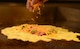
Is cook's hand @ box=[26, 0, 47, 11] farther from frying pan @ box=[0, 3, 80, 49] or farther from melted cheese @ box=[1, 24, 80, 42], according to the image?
frying pan @ box=[0, 3, 80, 49]

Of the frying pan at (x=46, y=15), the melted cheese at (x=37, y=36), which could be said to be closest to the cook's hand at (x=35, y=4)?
the melted cheese at (x=37, y=36)

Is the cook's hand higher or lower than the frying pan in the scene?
higher

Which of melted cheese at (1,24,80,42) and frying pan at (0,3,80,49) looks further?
frying pan at (0,3,80,49)

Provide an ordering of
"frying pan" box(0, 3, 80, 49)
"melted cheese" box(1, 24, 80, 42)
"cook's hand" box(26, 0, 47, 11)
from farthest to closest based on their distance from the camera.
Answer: "frying pan" box(0, 3, 80, 49) < "cook's hand" box(26, 0, 47, 11) < "melted cheese" box(1, 24, 80, 42)

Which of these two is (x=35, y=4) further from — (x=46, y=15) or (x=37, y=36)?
(x=46, y=15)

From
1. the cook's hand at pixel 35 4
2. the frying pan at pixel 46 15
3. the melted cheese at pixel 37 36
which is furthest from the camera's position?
the frying pan at pixel 46 15

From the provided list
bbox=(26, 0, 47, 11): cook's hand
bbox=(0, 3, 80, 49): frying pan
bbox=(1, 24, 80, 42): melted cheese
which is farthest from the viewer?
bbox=(0, 3, 80, 49): frying pan

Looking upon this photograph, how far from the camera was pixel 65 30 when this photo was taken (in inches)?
80.5

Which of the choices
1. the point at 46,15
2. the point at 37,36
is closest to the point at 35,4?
the point at 37,36

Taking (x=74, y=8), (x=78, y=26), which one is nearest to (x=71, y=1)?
(x=74, y=8)

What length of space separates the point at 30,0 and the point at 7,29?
1.06 feet

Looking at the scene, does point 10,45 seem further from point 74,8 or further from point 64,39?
point 74,8

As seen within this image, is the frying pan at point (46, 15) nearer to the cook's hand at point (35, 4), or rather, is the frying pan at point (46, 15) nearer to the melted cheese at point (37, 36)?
the melted cheese at point (37, 36)

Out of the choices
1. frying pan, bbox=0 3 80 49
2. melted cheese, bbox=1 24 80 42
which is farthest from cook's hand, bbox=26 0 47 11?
frying pan, bbox=0 3 80 49
